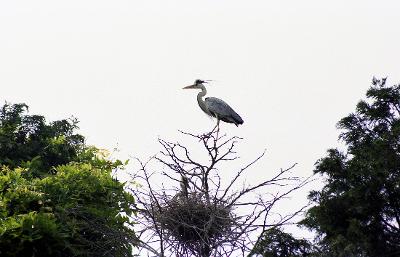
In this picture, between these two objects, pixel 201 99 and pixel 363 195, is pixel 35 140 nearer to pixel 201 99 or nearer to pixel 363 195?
pixel 201 99

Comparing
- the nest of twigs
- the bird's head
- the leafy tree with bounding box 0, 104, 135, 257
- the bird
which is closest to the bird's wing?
the bird

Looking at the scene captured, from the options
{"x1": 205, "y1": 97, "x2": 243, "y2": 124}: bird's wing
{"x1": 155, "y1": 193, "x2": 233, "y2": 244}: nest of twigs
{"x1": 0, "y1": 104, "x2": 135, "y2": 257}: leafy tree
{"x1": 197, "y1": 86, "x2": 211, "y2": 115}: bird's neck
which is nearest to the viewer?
{"x1": 155, "y1": 193, "x2": 233, "y2": 244}: nest of twigs

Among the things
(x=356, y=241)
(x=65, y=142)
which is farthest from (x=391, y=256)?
(x=65, y=142)

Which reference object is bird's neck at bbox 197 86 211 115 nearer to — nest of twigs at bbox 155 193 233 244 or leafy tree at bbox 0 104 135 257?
leafy tree at bbox 0 104 135 257

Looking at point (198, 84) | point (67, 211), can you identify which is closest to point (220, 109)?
point (198, 84)

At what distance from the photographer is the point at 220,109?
15.6 m

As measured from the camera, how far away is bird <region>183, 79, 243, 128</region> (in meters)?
15.7

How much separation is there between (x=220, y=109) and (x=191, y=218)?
236 inches

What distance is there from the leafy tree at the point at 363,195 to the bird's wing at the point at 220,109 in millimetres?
5256

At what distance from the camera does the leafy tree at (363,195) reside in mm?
20594

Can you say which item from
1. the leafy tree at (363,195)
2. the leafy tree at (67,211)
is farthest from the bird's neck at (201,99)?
the leafy tree at (363,195)

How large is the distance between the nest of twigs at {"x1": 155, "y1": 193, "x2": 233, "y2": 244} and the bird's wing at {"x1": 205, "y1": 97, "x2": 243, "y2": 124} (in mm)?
5643

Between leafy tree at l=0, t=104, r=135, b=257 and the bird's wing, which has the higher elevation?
the bird's wing

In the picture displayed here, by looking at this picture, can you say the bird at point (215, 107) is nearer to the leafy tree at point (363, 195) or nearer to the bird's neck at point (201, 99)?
the bird's neck at point (201, 99)
